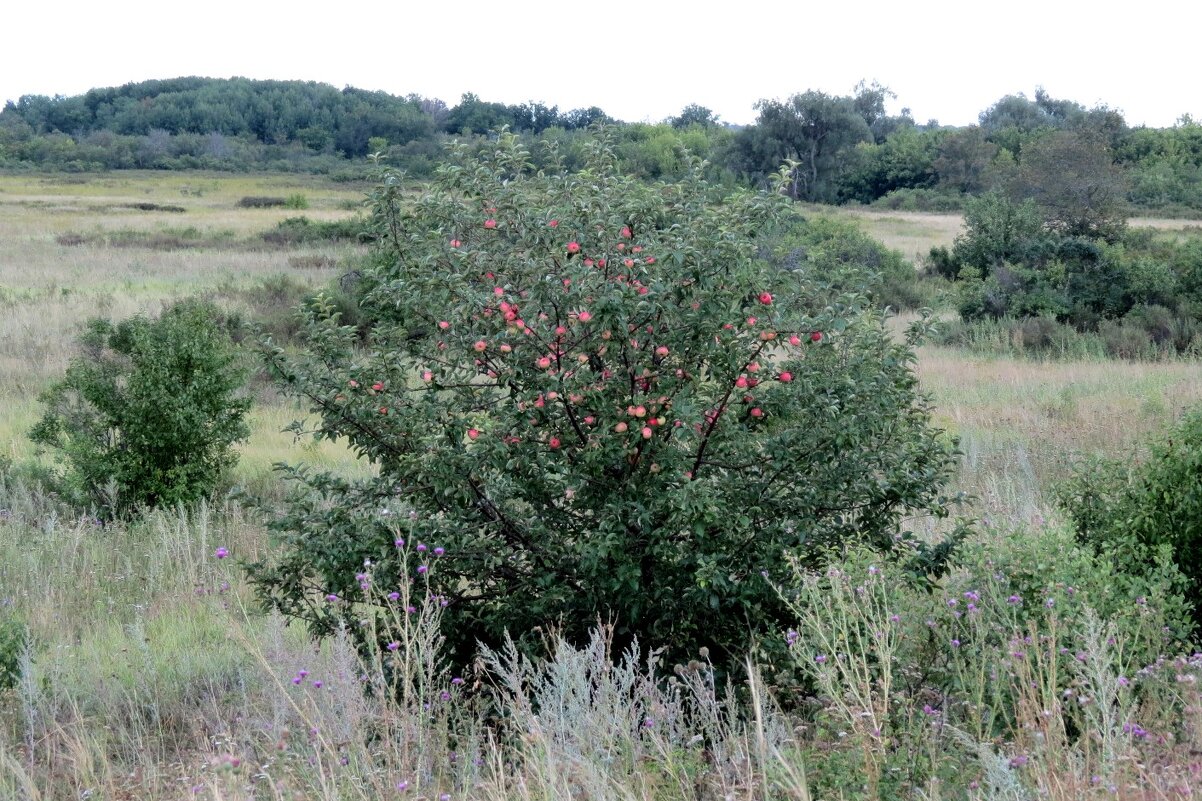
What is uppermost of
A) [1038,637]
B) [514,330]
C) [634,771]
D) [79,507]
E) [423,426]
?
[514,330]

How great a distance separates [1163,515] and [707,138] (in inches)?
2138

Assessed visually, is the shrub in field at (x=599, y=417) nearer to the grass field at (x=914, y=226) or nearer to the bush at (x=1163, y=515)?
the bush at (x=1163, y=515)

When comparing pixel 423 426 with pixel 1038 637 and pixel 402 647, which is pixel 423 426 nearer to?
pixel 402 647

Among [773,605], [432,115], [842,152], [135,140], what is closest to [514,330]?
[773,605]

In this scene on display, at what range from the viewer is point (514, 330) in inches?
165

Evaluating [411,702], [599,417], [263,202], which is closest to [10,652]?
[411,702]

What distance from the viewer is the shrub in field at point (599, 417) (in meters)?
4.22

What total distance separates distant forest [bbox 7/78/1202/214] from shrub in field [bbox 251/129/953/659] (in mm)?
15515

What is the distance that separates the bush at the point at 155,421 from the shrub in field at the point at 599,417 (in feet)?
16.2

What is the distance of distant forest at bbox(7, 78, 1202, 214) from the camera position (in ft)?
138

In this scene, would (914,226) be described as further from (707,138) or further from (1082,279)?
(1082,279)

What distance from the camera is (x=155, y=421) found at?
949 centimetres

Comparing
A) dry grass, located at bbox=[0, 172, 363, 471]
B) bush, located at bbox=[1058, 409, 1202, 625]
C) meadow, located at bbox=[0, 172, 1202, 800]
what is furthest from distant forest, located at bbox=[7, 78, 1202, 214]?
bush, located at bbox=[1058, 409, 1202, 625]

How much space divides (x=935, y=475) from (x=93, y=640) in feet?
14.4
